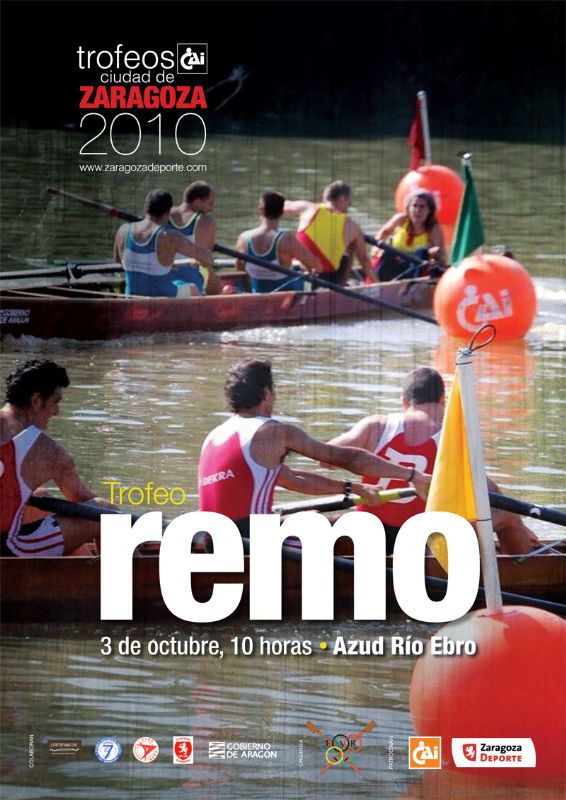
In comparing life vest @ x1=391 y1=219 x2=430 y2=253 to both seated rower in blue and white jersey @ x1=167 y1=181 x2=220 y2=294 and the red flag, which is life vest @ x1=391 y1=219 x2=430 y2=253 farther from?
the red flag

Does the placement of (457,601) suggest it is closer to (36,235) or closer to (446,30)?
(36,235)

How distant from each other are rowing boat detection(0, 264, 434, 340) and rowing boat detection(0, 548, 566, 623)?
5272mm

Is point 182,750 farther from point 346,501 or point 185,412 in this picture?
point 185,412

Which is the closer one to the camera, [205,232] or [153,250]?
[153,250]

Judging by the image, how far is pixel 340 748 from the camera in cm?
584

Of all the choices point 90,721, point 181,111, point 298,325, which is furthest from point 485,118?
point 90,721

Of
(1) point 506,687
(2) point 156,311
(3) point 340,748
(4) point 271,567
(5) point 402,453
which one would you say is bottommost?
(3) point 340,748

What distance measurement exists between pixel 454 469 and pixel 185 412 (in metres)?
4.93

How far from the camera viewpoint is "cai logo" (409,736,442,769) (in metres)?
5.57

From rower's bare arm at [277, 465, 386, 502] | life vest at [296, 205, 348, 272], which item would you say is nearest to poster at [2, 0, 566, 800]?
rower's bare arm at [277, 465, 386, 502]

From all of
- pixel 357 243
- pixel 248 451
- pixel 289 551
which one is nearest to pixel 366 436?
pixel 248 451

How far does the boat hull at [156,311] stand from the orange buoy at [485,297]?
1270 millimetres

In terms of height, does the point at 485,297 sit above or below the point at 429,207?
below

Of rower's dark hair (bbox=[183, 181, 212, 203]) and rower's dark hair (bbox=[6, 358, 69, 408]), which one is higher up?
rower's dark hair (bbox=[183, 181, 212, 203])
